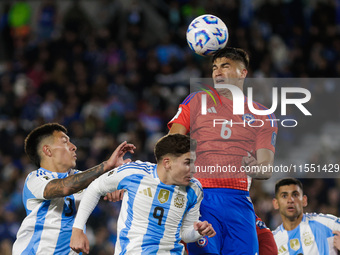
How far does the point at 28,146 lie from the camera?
6.34 meters

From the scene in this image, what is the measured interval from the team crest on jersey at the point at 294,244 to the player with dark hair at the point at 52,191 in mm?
2511

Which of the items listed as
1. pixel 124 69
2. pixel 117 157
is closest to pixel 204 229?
pixel 117 157

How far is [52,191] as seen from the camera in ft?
19.1

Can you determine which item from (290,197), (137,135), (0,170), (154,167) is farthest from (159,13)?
(154,167)

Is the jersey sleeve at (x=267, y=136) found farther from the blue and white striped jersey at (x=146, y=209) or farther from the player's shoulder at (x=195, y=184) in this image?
the blue and white striped jersey at (x=146, y=209)

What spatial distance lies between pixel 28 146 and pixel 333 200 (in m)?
6.91

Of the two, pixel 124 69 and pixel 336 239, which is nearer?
pixel 336 239

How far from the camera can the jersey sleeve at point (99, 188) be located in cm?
539

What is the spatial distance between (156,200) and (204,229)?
0.54 metres

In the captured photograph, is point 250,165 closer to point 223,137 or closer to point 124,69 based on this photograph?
point 223,137

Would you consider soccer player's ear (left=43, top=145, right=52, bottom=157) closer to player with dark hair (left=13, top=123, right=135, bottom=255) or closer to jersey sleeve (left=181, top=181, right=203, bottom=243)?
player with dark hair (left=13, top=123, right=135, bottom=255)

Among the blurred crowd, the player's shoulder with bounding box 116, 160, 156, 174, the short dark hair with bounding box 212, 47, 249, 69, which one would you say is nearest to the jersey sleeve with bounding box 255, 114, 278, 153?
the short dark hair with bounding box 212, 47, 249, 69

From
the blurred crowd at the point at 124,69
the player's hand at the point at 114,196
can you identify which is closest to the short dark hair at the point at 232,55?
the player's hand at the point at 114,196

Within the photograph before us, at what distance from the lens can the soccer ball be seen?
634 centimetres
